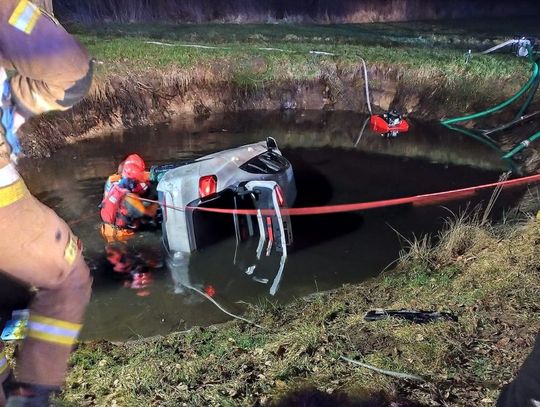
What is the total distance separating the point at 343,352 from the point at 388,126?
8584 millimetres

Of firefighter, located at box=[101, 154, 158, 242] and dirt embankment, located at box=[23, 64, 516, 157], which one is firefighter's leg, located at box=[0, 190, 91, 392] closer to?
firefighter, located at box=[101, 154, 158, 242]

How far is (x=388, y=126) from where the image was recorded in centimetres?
1188

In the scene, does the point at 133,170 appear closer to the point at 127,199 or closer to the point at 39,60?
the point at 127,199

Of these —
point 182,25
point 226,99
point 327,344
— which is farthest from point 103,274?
point 182,25

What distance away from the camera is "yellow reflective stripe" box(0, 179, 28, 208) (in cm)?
210

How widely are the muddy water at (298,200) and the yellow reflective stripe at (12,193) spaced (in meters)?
3.72

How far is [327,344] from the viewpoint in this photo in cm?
409

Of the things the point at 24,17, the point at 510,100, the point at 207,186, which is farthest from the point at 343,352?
the point at 510,100

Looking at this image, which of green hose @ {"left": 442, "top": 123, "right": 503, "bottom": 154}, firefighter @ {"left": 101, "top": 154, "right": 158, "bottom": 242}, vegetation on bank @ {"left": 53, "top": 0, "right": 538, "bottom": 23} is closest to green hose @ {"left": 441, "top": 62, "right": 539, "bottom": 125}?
green hose @ {"left": 442, "top": 123, "right": 503, "bottom": 154}

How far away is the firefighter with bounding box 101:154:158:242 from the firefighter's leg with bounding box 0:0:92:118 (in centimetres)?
495

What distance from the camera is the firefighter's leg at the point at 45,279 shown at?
2152mm

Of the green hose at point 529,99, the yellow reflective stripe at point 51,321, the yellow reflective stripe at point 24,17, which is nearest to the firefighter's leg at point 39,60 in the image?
the yellow reflective stripe at point 24,17

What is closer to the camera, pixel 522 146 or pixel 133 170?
pixel 133 170

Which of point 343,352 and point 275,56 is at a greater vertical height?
point 275,56
